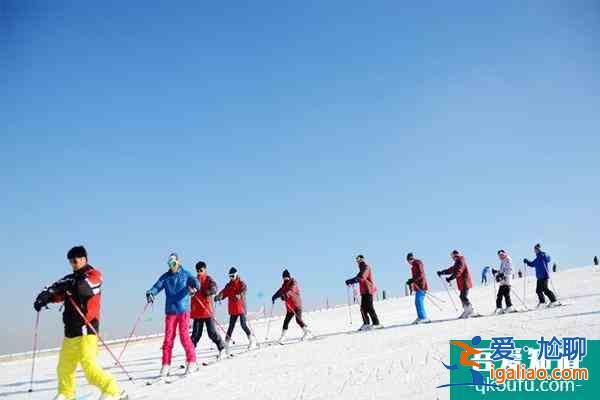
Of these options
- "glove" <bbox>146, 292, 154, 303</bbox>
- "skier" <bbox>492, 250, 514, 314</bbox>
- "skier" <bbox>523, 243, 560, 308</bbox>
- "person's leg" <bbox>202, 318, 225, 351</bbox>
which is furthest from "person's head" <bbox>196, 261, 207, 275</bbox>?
"skier" <bbox>523, 243, 560, 308</bbox>

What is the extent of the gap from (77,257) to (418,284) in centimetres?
1044

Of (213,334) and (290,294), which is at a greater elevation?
(290,294)

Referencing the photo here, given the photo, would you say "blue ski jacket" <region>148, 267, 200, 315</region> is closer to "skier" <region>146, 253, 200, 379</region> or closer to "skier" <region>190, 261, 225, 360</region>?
"skier" <region>146, 253, 200, 379</region>

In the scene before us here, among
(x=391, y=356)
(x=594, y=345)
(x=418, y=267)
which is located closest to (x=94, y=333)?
(x=391, y=356)

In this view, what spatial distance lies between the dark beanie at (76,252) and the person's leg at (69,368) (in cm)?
103

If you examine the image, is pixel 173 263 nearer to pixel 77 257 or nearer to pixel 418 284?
pixel 77 257

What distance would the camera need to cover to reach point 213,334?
1038 centimetres

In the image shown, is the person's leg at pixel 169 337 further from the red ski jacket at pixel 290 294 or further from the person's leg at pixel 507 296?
the person's leg at pixel 507 296

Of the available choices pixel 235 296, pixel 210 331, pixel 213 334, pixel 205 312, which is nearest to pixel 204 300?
pixel 205 312

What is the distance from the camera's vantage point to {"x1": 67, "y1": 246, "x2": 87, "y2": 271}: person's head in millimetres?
6078

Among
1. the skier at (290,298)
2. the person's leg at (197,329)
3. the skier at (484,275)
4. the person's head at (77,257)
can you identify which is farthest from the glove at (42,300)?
the skier at (484,275)

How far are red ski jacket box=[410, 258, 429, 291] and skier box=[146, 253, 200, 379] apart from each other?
24.6ft

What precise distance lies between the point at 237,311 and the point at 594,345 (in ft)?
27.2

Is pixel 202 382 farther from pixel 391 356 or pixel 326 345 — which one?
pixel 326 345
